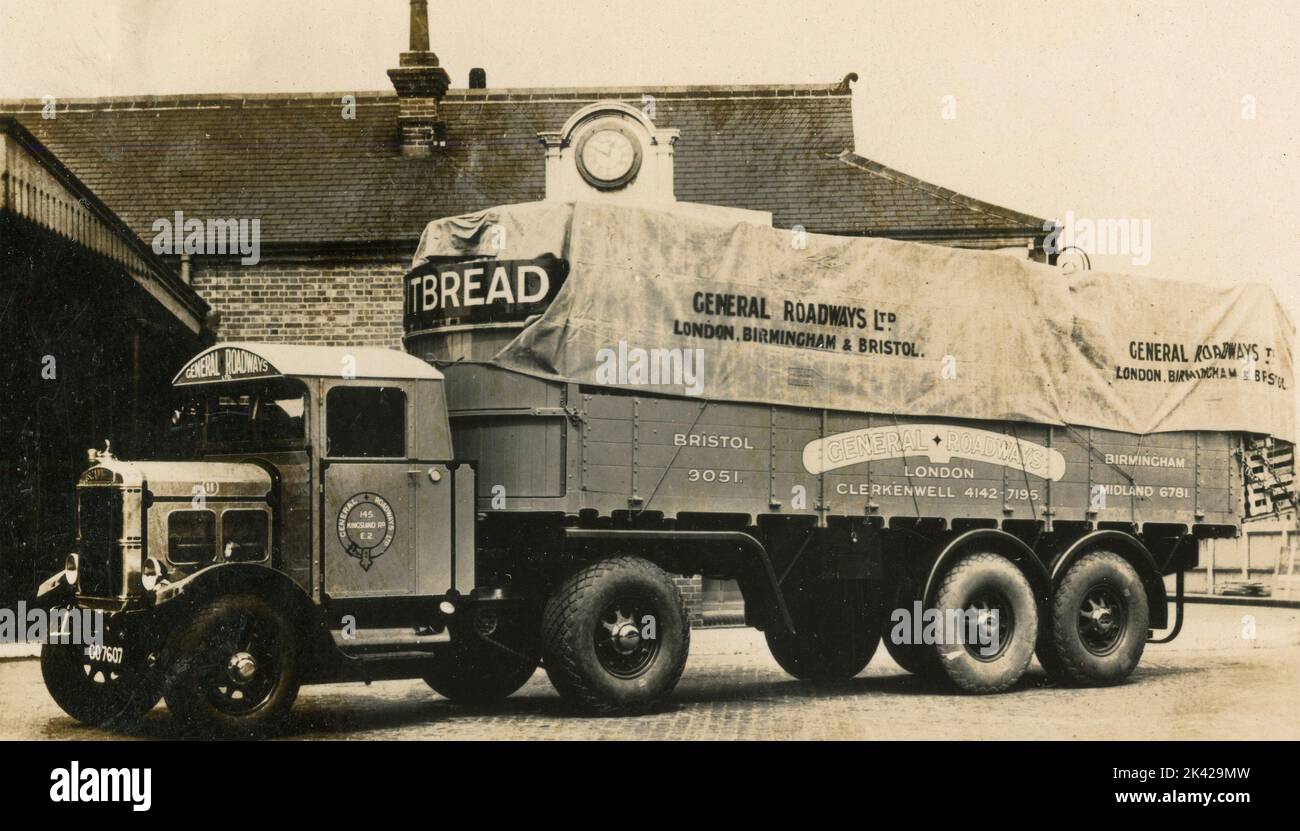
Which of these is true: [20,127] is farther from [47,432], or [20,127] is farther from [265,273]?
[265,273]

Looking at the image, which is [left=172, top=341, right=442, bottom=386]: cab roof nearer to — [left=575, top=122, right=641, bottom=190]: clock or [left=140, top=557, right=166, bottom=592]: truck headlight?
[left=140, top=557, right=166, bottom=592]: truck headlight

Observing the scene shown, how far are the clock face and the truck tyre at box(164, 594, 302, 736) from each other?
10.5m

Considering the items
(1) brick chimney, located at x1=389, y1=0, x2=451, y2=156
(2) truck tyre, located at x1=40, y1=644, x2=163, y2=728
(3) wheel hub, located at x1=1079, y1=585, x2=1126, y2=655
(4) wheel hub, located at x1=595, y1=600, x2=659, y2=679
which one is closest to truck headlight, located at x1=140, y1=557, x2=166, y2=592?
(2) truck tyre, located at x1=40, y1=644, x2=163, y2=728

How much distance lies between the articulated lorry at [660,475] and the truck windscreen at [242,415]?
0.08 ft

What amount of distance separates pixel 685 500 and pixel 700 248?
1.93 m

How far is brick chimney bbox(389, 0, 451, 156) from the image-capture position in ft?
74.1

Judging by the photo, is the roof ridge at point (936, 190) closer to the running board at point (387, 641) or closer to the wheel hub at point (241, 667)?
the running board at point (387, 641)

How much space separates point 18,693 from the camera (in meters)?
12.3

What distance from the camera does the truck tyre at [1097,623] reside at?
1288 cm

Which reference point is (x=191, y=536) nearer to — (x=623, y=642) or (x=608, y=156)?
(x=623, y=642)

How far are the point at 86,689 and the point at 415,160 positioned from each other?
13.7 meters

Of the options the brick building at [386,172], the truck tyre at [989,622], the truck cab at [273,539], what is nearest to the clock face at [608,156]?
the brick building at [386,172]

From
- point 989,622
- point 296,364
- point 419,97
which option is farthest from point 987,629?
point 419,97
